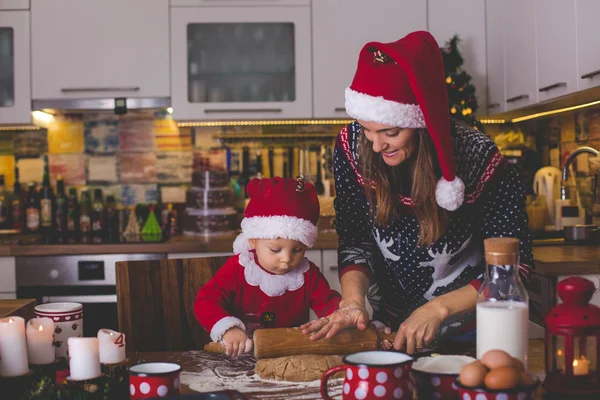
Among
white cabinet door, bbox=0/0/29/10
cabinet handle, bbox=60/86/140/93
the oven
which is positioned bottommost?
the oven

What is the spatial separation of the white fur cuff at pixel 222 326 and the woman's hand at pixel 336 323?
25cm

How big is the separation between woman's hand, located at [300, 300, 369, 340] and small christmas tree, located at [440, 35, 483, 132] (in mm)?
1876

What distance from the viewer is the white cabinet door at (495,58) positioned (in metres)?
3.18

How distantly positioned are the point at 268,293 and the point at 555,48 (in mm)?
1489

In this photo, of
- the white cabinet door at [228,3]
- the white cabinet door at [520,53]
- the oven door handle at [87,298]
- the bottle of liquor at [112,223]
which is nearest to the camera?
the white cabinet door at [520,53]

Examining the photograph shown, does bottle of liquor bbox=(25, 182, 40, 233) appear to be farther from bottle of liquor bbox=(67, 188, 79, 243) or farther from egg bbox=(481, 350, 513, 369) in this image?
egg bbox=(481, 350, 513, 369)

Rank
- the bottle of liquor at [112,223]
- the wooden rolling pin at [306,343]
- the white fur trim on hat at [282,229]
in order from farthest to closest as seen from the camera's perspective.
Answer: the bottle of liquor at [112,223] < the white fur trim on hat at [282,229] < the wooden rolling pin at [306,343]

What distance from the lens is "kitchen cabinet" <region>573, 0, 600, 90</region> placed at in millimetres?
2324

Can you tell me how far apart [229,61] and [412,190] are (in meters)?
1.89

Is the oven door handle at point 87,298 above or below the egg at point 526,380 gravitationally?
below

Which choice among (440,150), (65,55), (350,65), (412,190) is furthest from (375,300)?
(65,55)

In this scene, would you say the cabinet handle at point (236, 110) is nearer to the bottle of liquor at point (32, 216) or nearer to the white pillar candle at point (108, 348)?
the bottle of liquor at point (32, 216)

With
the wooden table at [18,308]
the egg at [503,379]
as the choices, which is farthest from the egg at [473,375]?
the wooden table at [18,308]

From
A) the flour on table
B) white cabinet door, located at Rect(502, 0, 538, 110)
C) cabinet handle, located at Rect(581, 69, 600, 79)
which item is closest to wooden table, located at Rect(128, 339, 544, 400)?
the flour on table
